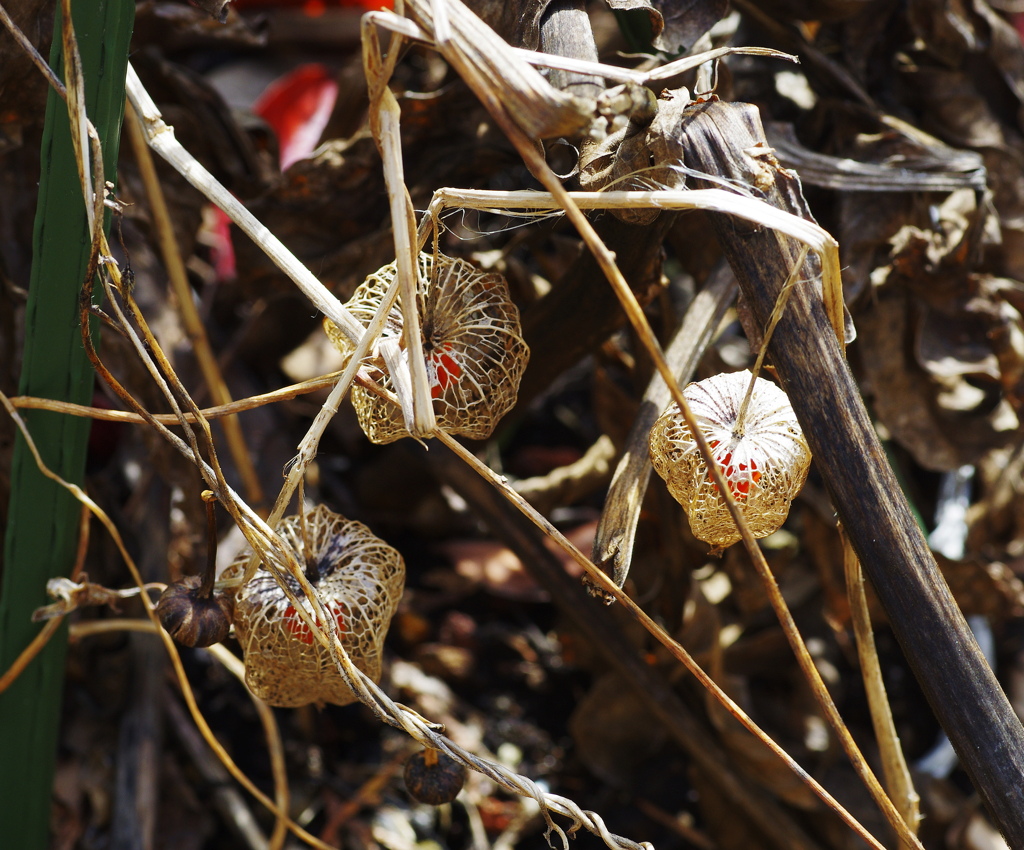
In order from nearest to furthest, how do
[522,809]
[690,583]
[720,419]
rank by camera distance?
[720,419]
[690,583]
[522,809]

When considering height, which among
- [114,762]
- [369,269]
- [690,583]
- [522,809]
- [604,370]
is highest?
[369,269]

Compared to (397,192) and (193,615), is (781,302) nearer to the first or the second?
(397,192)

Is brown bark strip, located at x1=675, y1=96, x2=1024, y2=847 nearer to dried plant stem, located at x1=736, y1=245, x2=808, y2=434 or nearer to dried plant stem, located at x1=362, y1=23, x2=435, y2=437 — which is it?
dried plant stem, located at x1=736, y1=245, x2=808, y2=434

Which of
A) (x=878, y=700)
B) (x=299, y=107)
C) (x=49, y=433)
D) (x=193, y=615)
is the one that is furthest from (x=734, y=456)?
(x=299, y=107)

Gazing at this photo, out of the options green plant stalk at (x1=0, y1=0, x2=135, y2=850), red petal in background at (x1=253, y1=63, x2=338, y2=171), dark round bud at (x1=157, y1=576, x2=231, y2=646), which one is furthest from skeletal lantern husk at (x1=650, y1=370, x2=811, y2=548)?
red petal in background at (x1=253, y1=63, x2=338, y2=171)

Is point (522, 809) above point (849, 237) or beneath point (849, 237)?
beneath

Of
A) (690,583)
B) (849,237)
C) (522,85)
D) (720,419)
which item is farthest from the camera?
(690,583)

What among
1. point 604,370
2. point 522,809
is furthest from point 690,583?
point 522,809

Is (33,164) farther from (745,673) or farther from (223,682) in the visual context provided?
(745,673)
